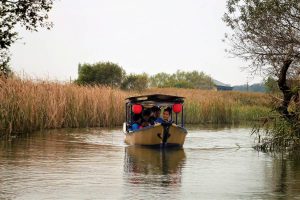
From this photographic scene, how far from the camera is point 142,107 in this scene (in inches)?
794

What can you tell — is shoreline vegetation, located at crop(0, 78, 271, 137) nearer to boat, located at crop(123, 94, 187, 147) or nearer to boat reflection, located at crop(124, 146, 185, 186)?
boat, located at crop(123, 94, 187, 147)

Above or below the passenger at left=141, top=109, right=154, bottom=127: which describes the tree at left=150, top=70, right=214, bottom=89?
above

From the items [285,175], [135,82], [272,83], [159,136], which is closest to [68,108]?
[159,136]

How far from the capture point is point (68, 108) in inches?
1059

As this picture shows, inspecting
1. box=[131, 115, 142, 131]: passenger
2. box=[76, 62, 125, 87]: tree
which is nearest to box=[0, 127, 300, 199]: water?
box=[131, 115, 142, 131]: passenger

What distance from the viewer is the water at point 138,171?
32.4ft

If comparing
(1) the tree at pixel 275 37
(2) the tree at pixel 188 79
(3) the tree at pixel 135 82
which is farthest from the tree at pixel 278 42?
(2) the tree at pixel 188 79

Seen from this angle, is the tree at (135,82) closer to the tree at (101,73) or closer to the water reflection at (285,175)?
the tree at (101,73)

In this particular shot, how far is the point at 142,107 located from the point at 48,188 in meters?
10.2

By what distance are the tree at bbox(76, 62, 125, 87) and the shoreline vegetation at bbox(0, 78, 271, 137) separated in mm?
23784

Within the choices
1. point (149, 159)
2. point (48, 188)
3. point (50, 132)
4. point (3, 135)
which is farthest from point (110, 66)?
point (48, 188)

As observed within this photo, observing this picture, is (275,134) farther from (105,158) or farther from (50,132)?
(50,132)

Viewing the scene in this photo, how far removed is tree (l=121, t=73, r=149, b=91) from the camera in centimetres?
5717

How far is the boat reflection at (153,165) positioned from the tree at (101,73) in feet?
132
